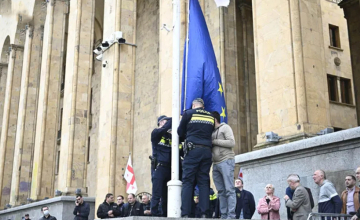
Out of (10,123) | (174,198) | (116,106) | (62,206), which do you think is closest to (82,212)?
(116,106)

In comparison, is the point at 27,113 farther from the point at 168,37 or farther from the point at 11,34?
the point at 168,37

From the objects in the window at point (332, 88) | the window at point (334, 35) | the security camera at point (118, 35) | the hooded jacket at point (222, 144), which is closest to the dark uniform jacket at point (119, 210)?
the hooded jacket at point (222, 144)

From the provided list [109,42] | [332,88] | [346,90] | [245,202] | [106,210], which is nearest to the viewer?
[245,202]

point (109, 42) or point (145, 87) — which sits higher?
point (145, 87)

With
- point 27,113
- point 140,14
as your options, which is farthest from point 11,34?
point 140,14

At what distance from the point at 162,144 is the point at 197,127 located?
1.13 metres

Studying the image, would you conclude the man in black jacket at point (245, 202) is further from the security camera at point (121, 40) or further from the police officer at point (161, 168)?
the security camera at point (121, 40)

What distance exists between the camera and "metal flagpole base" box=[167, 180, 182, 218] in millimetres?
7186

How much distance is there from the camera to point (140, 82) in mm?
27156

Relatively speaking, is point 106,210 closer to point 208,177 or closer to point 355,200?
point 208,177

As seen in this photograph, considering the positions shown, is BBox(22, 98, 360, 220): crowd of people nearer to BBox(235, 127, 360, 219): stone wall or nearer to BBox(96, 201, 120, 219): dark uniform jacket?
BBox(235, 127, 360, 219): stone wall

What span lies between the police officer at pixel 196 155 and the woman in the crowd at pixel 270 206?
170 cm

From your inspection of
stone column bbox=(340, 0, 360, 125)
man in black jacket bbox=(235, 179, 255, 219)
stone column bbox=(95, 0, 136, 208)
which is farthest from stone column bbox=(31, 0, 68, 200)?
man in black jacket bbox=(235, 179, 255, 219)

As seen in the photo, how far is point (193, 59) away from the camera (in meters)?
8.31
